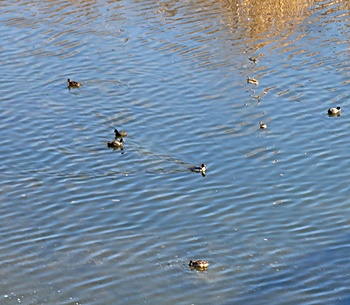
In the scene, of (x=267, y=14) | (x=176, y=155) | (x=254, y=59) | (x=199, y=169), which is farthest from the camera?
(x=267, y=14)

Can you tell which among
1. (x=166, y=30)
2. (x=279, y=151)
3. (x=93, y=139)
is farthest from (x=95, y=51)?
(x=279, y=151)

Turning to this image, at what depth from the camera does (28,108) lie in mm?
20406

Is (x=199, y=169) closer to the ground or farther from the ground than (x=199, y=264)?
farther from the ground

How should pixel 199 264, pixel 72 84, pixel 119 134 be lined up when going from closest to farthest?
1. pixel 199 264
2. pixel 119 134
3. pixel 72 84

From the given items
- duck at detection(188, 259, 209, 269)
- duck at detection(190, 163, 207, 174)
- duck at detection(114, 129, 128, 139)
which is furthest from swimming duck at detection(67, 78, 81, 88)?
duck at detection(188, 259, 209, 269)

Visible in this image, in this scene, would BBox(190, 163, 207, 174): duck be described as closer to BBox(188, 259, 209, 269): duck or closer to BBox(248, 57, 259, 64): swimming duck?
BBox(188, 259, 209, 269): duck

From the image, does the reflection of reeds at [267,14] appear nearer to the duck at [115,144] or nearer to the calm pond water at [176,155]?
the calm pond water at [176,155]

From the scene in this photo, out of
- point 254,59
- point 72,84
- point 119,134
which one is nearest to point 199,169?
point 119,134

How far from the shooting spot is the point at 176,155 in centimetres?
1780

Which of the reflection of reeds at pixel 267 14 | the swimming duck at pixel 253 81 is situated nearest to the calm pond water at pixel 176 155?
the reflection of reeds at pixel 267 14

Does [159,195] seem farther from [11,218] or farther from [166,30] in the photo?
[166,30]

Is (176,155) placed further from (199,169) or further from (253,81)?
(253,81)

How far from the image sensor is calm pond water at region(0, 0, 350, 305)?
1391 centimetres

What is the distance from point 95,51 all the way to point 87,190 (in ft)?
26.8
